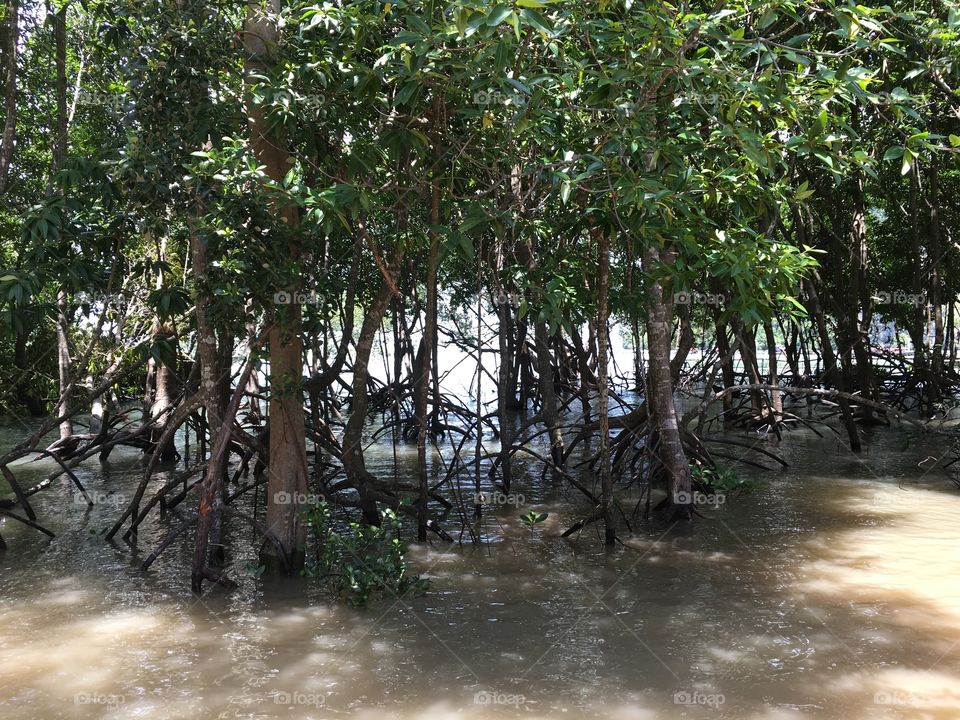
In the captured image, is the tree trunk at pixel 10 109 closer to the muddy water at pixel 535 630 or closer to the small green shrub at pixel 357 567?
the muddy water at pixel 535 630

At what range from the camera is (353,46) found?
14.2 ft

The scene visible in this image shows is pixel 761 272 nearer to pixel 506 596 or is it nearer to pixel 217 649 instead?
pixel 506 596

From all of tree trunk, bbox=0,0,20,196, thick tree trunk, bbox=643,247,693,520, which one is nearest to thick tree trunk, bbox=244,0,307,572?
tree trunk, bbox=0,0,20,196

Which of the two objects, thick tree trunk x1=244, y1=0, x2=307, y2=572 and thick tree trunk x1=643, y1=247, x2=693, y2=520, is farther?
thick tree trunk x1=643, y1=247, x2=693, y2=520

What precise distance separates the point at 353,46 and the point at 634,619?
3.09 meters

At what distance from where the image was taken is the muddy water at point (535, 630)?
3883 mm

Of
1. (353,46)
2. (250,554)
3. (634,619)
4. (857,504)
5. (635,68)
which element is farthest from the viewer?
(857,504)

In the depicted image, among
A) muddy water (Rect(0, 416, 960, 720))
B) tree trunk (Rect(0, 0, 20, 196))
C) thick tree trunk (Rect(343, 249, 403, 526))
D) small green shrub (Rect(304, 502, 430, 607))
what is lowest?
muddy water (Rect(0, 416, 960, 720))

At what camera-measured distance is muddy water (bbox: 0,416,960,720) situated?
388 cm

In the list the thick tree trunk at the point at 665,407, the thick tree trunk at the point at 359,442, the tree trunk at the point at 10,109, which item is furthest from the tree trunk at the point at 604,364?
the tree trunk at the point at 10,109

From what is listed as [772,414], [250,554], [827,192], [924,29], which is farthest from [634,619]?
[827,192]

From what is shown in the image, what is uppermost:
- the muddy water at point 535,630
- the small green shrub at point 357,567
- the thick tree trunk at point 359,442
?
the thick tree trunk at point 359,442

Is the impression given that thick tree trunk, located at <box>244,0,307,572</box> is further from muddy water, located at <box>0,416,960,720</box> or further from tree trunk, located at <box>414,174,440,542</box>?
tree trunk, located at <box>414,174,440,542</box>

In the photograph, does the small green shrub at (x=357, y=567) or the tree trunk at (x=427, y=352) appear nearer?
the small green shrub at (x=357, y=567)
